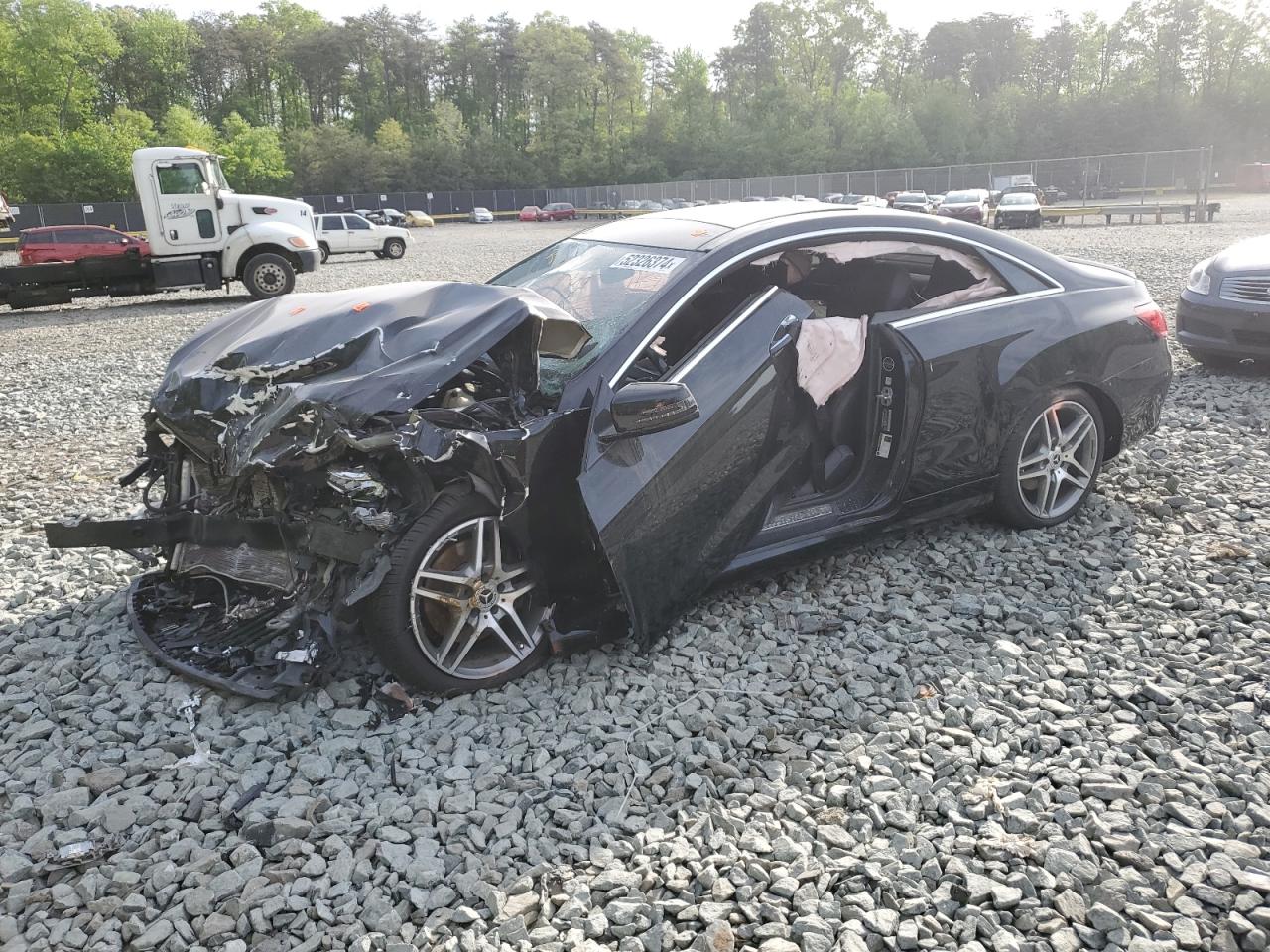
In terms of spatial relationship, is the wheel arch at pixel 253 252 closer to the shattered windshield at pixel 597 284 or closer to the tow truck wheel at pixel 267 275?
the tow truck wheel at pixel 267 275

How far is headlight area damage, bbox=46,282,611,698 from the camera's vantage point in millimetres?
3195

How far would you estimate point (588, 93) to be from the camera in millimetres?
93250

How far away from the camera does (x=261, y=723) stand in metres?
3.31

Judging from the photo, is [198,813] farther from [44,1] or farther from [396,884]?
[44,1]

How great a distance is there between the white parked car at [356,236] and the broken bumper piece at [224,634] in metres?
26.2

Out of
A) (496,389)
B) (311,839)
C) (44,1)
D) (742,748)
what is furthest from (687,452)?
(44,1)

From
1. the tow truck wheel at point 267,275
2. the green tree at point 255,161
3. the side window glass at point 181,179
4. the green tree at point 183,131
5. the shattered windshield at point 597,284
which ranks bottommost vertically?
the tow truck wheel at point 267,275

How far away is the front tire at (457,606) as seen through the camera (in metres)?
3.21

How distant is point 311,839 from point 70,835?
0.71 meters

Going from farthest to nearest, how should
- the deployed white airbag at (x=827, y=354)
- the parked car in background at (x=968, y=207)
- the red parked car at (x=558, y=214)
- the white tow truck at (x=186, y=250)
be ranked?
the red parked car at (x=558, y=214) → the parked car in background at (x=968, y=207) → the white tow truck at (x=186, y=250) → the deployed white airbag at (x=827, y=354)

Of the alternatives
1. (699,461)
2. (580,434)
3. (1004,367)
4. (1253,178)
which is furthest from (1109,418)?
(1253,178)

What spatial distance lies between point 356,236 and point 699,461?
90.7 ft

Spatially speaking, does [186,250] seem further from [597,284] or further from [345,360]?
[345,360]

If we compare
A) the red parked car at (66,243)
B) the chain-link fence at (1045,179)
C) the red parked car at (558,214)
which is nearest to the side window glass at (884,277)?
the red parked car at (66,243)
